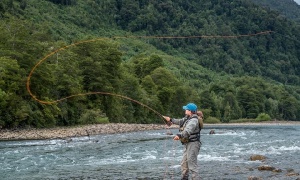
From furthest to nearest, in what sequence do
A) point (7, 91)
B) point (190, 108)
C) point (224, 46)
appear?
1. point (224, 46)
2. point (7, 91)
3. point (190, 108)

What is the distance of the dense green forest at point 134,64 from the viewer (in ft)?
117

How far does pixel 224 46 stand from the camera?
183000 millimetres

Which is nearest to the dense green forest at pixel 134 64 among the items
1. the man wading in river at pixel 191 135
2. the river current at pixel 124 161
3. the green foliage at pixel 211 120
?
the green foliage at pixel 211 120

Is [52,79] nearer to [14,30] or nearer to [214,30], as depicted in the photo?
[14,30]

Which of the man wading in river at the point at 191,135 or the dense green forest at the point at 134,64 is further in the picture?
the dense green forest at the point at 134,64

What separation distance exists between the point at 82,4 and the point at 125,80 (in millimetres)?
103889

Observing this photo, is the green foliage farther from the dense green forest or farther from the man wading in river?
the man wading in river

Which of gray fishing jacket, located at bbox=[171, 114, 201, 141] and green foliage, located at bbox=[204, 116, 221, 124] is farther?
green foliage, located at bbox=[204, 116, 221, 124]

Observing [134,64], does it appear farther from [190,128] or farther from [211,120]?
[190,128]

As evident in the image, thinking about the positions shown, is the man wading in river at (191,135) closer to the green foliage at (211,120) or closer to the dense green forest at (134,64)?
the dense green forest at (134,64)

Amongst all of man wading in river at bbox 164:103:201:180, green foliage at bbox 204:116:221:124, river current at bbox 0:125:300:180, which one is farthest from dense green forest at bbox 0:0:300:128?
man wading in river at bbox 164:103:201:180

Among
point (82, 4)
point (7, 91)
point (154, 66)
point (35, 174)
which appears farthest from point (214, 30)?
point (35, 174)

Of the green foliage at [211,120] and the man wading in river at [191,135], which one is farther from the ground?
the man wading in river at [191,135]

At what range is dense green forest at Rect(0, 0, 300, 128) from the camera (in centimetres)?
3578
